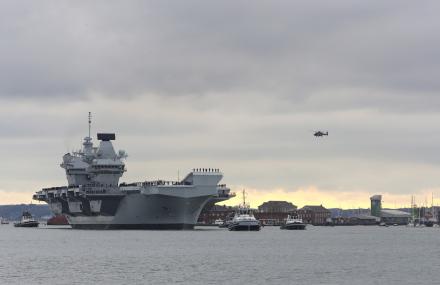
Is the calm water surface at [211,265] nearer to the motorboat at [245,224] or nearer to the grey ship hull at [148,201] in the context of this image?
the grey ship hull at [148,201]

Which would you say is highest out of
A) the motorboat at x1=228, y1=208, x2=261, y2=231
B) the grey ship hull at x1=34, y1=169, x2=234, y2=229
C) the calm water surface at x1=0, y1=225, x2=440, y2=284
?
the grey ship hull at x1=34, y1=169, x2=234, y2=229

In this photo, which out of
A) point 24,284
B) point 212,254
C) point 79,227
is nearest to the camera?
point 24,284

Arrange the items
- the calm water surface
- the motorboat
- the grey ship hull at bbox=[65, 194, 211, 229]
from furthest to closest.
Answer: the motorboat → the grey ship hull at bbox=[65, 194, 211, 229] → the calm water surface

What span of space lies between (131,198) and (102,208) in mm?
7340

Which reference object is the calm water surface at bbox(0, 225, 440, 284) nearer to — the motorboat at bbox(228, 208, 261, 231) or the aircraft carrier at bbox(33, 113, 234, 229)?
the aircraft carrier at bbox(33, 113, 234, 229)

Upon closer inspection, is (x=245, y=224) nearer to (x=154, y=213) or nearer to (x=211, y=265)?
(x=154, y=213)

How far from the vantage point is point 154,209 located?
163 meters

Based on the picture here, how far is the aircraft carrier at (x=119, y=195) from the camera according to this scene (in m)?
157

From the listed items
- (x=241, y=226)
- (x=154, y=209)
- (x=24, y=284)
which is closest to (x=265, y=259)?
(x=24, y=284)

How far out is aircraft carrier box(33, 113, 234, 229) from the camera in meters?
157

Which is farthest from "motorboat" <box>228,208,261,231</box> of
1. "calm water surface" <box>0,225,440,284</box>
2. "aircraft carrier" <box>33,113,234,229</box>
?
"calm water surface" <box>0,225,440,284</box>

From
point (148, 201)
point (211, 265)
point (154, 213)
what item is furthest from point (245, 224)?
point (211, 265)

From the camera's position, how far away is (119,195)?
16538 cm

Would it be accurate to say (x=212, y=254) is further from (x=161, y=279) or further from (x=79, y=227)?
(x=79, y=227)
